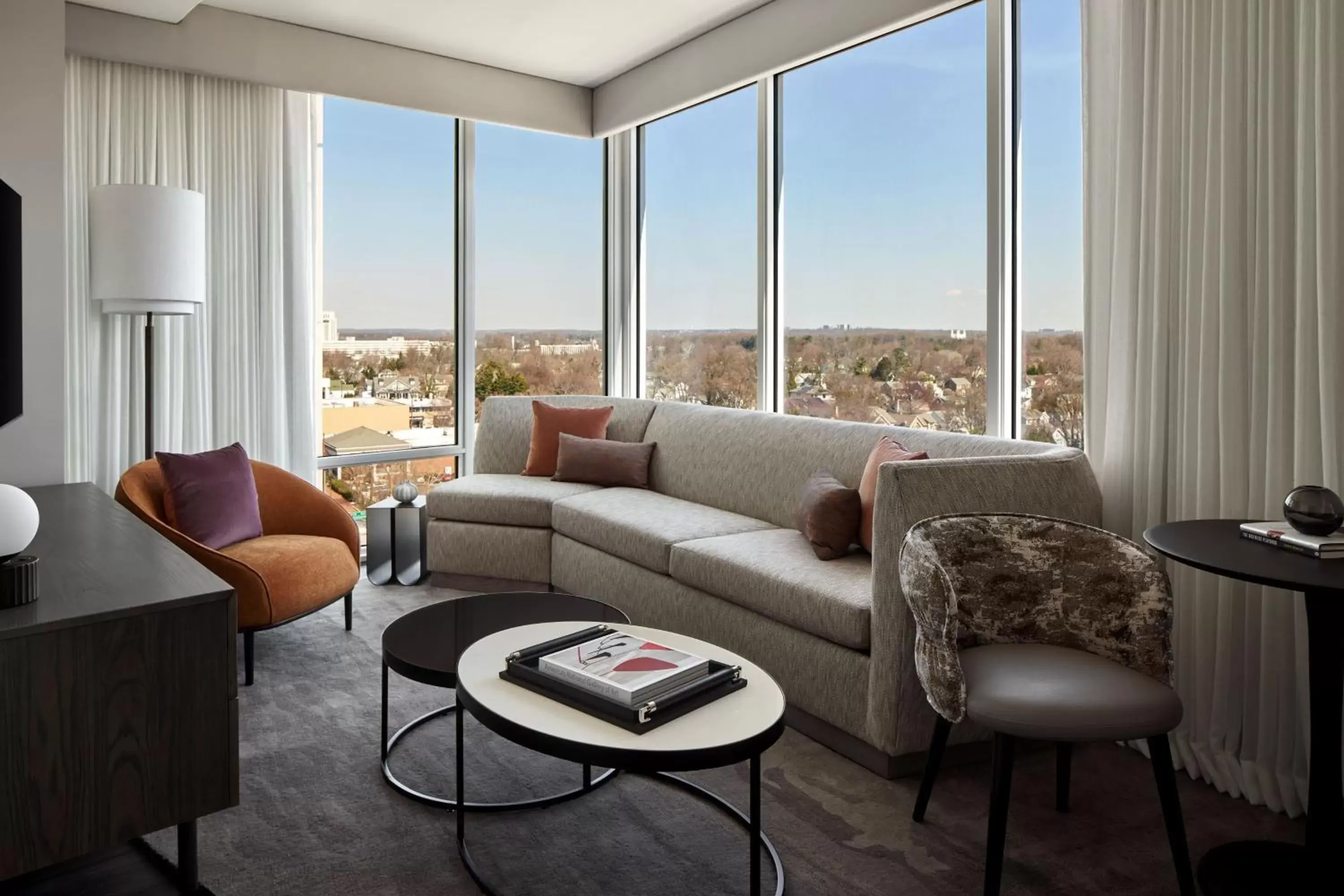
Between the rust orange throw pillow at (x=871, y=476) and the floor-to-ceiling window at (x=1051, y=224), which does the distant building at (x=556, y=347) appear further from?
the floor-to-ceiling window at (x=1051, y=224)

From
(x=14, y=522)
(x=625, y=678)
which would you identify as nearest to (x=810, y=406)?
(x=625, y=678)

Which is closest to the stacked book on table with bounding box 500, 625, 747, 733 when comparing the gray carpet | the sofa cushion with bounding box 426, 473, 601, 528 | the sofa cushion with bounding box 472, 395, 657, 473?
the gray carpet

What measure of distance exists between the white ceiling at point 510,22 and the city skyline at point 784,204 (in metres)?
0.40

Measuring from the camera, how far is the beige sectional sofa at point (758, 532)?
2512mm

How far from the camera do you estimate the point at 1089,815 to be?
2.32 meters

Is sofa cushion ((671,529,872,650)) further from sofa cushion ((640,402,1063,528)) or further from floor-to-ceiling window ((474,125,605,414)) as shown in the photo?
floor-to-ceiling window ((474,125,605,414))

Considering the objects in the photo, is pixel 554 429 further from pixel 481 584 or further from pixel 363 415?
pixel 363 415

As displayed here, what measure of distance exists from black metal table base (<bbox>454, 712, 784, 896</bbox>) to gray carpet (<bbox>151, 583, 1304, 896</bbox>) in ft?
0.08

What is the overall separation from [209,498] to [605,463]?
71.2 inches

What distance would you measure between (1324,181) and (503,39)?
12.1 ft

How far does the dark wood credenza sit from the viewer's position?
1670 millimetres

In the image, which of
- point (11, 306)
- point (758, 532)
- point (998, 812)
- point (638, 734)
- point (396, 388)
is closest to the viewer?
point (638, 734)

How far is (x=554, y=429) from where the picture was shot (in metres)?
4.86

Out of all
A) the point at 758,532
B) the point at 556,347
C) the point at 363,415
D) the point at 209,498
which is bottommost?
the point at 758,532
